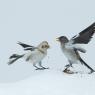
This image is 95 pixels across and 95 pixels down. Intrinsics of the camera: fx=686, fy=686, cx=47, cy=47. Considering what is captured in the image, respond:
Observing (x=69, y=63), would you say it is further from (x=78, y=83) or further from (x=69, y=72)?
(x=78, y=83)

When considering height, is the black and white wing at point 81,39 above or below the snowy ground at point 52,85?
above

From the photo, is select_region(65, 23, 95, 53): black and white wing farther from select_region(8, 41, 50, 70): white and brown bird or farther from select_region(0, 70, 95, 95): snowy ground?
select_region(0, 70, 95, 95): snowy ground

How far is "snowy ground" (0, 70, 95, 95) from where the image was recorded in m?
10.4

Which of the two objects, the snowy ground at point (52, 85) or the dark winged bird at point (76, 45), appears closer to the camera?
the snowy ground at point (52, 85)

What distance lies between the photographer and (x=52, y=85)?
35.4 ft

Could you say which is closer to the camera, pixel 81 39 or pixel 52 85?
pixel 52 85

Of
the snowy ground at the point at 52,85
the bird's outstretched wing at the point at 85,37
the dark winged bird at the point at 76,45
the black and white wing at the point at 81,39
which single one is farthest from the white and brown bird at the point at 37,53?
the snowy ground at the point at 52,85

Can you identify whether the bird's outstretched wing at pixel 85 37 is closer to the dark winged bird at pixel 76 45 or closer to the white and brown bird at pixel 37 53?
the dark winged bird at pixel 76 45

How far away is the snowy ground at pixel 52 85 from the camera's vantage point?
10.4m

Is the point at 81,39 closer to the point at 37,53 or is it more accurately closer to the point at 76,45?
the point at 76,45

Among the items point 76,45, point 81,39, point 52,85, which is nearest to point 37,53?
point 76,45

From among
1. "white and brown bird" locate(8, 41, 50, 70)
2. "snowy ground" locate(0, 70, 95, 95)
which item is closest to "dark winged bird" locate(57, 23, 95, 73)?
"white and brown bird" locate(8, 41, 50, 70)

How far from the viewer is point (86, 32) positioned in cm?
1271

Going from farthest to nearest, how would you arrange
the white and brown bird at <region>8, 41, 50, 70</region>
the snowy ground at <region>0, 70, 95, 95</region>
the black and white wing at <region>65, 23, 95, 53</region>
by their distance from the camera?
the white and brown bird at <region>8, 41, 50, 70</region> < the black and white wing at <region>65, 23, 95, 53</region> < the snowy ground at <region>0, 70, 95, 95</region>
